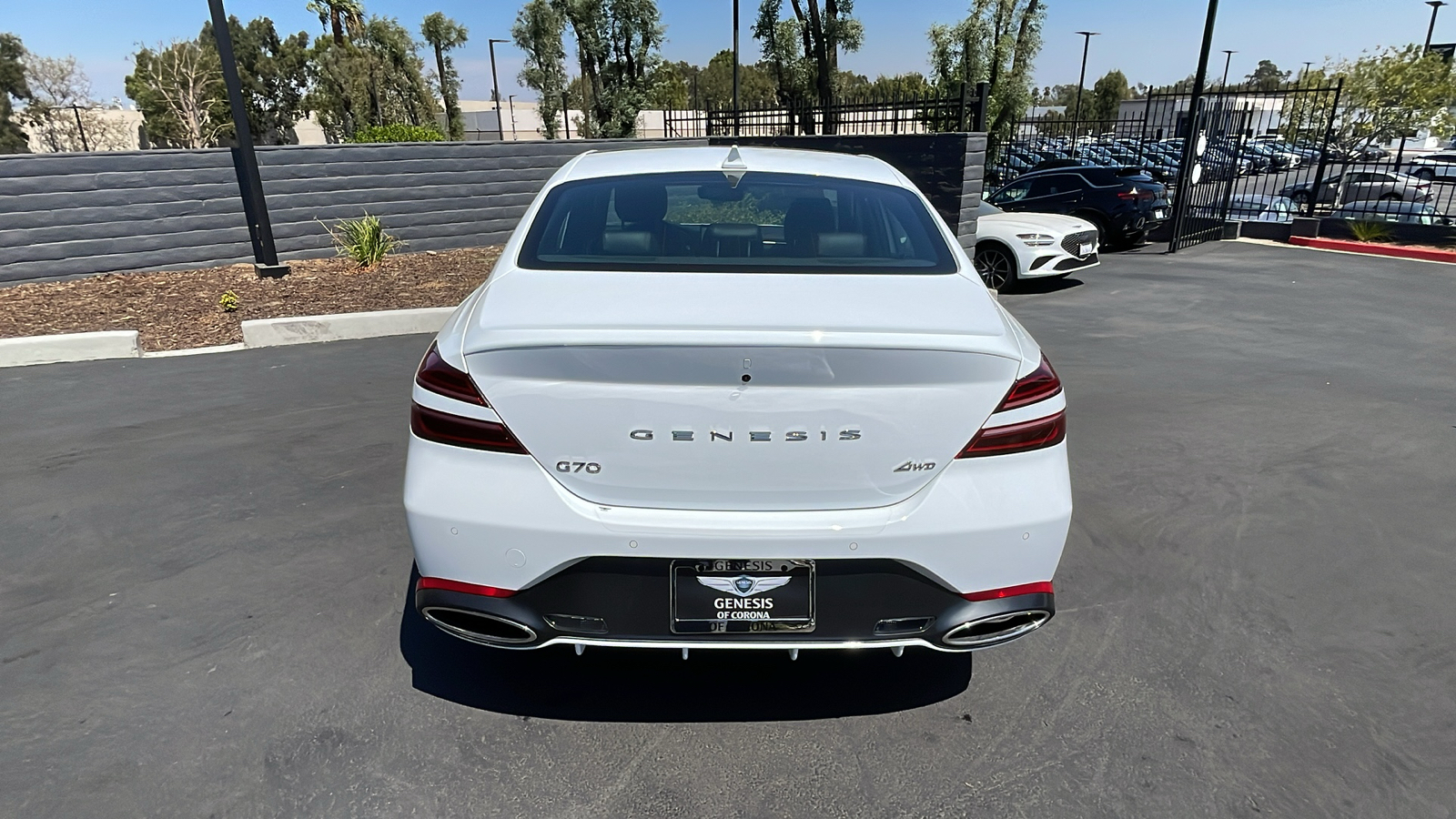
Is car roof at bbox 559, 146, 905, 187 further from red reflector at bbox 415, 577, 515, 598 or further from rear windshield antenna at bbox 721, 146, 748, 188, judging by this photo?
red reflector at bbox 415, 577, 515, 598

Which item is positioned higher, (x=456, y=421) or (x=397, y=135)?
(x=397, y=135)

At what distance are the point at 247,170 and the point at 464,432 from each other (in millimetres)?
8961

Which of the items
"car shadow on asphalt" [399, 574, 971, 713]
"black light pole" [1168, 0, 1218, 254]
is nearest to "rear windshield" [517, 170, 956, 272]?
"car shadow on asphalt" [399, 574, 971, 713]

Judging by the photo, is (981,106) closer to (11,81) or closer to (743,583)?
(743,583)

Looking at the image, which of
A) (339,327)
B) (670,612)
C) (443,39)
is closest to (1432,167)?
(339,327)

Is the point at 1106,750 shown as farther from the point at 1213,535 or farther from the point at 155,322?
the point at 155,322

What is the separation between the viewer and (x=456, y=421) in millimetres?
2197

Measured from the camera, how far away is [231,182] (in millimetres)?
9859

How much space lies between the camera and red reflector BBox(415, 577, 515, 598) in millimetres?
2256

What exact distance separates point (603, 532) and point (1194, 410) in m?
4.98

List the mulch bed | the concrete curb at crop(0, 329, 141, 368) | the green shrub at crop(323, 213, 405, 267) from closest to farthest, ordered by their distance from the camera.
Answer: the concrete curb at crop(0, 329, 141, 368)
the mulch bed
the green shrub at crop(323, 213, 405, 267)

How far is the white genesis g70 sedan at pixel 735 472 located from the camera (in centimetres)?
210

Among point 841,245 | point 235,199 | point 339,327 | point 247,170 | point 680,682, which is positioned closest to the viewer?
point 680,682

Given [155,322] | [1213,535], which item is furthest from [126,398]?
[1213,535]
